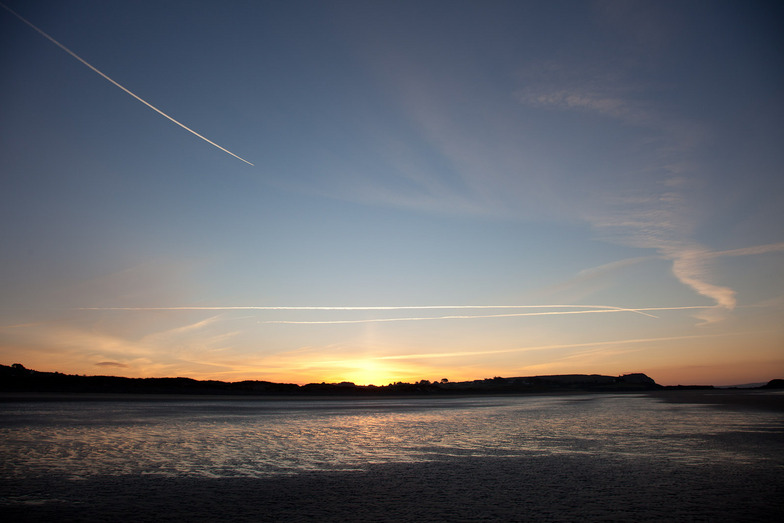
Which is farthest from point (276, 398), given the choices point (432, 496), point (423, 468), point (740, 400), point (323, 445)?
point (432, 496)

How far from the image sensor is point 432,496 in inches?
291

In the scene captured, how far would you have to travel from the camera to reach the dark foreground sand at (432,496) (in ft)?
20.7

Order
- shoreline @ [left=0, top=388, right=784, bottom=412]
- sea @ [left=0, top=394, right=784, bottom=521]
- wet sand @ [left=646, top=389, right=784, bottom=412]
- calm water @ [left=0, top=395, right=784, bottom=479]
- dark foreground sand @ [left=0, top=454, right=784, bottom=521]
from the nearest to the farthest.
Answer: dark foreground sand @ [left=0, top=454, right=784, bottom=521] → sea @ [left=0, top=394, right=784, bottom=521] → calm water @ [left=0, top=395, right=784, bottom=479] → wet sand @ [left=646, top=389, right=784, bottom=412] → shoreline @ [left=0, top=388, right=784, bottom=412]

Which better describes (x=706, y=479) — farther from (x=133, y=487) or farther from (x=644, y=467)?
(x=133, y=487)

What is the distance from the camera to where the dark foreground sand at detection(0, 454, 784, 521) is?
6.31 m

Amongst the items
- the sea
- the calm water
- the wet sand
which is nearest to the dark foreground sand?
the sea

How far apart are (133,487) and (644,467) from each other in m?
9.53

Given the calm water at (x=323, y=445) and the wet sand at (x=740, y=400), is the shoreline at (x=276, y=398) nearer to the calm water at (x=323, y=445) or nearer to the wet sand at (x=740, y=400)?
the wet sand at (x=740, y=400)

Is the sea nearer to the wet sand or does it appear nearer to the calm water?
the calm water

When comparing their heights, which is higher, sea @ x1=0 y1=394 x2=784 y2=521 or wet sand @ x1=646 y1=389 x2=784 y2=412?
sea @ x1=0 y1=394 x2=784 y2=521

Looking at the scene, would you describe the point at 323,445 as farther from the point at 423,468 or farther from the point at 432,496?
the point at 432,496

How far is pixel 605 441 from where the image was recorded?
13867mm

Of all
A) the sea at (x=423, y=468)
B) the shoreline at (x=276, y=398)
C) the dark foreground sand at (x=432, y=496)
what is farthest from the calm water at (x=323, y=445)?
the shoreline at (x=276, y=398)

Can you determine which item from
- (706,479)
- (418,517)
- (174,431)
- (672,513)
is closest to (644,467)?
(706,479)
